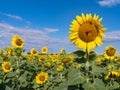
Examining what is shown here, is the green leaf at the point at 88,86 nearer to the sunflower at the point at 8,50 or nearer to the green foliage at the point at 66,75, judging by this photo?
the green foliage at the point at 66,75

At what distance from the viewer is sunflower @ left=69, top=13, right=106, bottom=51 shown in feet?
16.0

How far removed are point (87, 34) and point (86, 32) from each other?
0.17 ft

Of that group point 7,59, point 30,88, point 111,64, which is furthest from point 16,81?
point 7,59

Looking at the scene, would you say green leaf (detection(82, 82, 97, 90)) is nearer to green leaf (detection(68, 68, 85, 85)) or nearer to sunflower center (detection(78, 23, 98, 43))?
green leaf (detection(68, 68, 85, 85))

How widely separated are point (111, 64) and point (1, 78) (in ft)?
11.7

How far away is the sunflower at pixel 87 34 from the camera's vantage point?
4.88 metres

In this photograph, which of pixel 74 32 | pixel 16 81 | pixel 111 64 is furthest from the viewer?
pixel 16 81

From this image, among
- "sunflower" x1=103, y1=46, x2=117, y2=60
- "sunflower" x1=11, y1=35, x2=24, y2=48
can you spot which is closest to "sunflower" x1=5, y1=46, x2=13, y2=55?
"sunflower" x1=11, y1=35, x2=24, y2=48

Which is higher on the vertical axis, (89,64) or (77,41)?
(77,41)

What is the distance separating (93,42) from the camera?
4949 mm

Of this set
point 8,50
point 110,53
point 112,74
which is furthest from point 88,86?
point 8,50

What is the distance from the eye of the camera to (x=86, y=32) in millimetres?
4777

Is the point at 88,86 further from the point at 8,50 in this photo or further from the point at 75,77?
the point at 8,50

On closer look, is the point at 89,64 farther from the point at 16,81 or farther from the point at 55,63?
the point at 55,63
